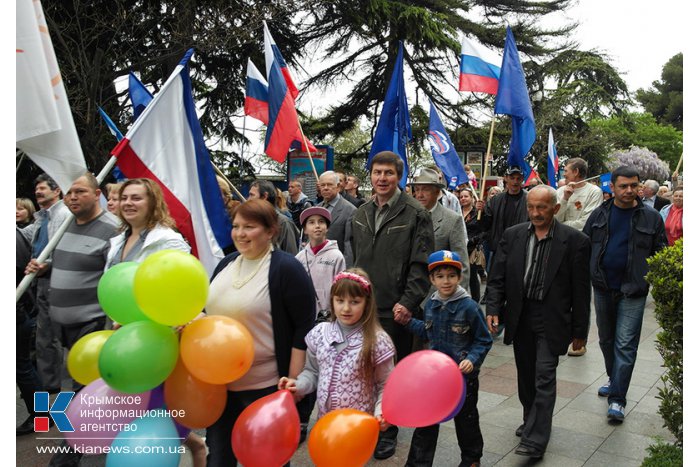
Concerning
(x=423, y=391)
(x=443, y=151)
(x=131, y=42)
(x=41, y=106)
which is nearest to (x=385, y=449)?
(x=423, y=391)

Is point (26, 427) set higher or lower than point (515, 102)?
lower

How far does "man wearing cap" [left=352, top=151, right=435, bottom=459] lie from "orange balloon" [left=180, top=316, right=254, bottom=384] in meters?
1.61

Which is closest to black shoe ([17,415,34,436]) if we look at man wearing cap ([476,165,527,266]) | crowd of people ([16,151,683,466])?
crowd of people ([16,151,683,466])

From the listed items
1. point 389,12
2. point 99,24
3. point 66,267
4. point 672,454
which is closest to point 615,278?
point 672,454

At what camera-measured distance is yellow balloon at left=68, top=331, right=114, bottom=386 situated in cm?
298

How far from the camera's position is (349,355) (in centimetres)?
308

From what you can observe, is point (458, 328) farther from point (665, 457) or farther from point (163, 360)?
point (163, 360)

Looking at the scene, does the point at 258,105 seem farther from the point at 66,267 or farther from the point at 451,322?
the point at 451,322

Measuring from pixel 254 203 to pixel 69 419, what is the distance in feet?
4.62

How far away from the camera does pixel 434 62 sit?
21.0 meters

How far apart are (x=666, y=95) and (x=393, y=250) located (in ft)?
245

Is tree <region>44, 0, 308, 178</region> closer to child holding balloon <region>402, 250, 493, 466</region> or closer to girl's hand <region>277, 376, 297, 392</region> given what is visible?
child holding balloon <region>402, 250, 493, 466</region>

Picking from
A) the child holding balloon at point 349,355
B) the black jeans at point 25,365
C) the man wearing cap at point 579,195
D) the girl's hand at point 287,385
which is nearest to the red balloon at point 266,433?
the girl's hand at point 287,385

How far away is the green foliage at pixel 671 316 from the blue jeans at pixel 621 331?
1318 millimetres
